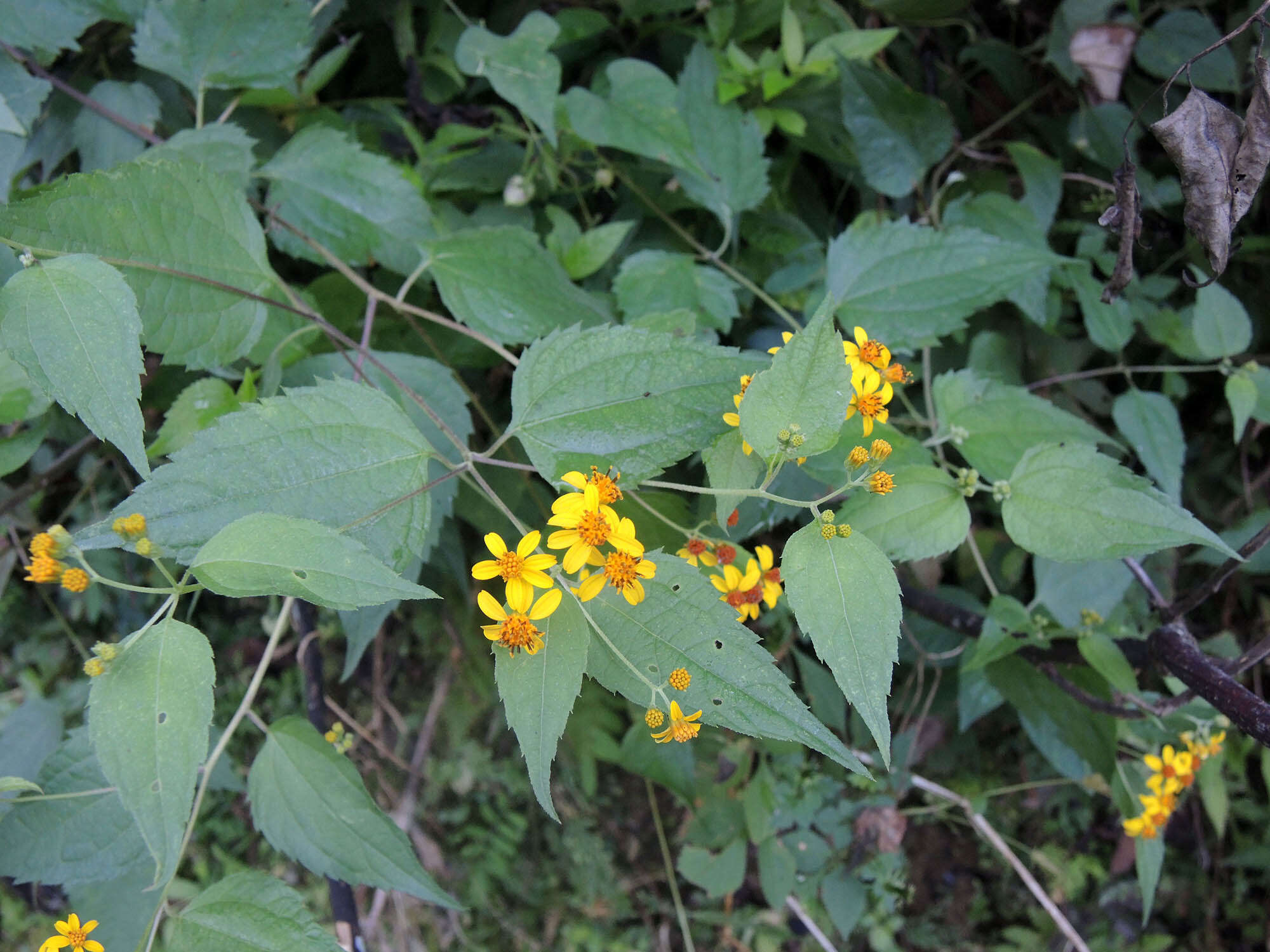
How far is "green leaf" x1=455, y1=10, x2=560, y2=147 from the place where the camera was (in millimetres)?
1345

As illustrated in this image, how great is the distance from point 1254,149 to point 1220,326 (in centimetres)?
62

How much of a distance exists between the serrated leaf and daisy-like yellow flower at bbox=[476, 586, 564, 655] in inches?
5.8

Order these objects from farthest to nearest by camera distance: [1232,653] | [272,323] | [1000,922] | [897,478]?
[1000,922], [1232,653], [272,323], [897,478]

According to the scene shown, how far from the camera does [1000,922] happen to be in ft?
7.24

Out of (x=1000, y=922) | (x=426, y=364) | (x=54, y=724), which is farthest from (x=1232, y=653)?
(x=54, y=724)

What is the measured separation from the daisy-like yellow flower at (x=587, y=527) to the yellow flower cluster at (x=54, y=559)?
21.2 inches

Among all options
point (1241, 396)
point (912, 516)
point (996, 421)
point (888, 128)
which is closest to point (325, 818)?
point (912, 516)

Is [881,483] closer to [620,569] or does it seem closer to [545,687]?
[620,569]

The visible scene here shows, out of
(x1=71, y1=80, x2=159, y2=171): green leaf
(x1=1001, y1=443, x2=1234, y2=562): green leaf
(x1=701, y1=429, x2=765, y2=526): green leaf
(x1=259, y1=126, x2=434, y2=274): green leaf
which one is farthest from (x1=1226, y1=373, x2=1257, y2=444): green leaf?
(x1=71, y1=80, x2=159, y2=171): green leaf

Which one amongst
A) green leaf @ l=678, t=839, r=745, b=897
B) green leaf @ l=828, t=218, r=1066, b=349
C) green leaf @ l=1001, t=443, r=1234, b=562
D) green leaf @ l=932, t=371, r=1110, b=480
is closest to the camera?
green leaf @ l=1001, t=443, r=1234, b=562

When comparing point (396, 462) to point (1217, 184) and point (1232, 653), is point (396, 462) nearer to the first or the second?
point (1217, 184)

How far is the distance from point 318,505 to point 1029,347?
1579 mm

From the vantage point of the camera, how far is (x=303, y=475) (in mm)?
916

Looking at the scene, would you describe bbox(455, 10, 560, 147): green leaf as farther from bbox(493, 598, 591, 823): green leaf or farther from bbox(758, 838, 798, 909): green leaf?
bbox(758, 838, 798, 909): green leaf
